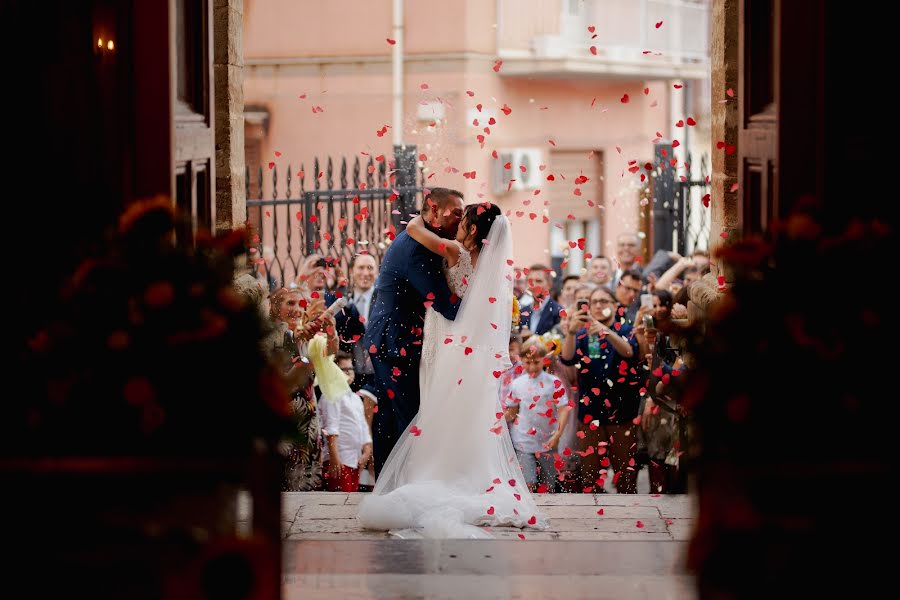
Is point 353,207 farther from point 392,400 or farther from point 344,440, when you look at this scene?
point 392,400

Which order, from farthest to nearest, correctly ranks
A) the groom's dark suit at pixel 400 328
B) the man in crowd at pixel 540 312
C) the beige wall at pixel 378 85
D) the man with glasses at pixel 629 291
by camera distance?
the beige wall at pixel 378 85 < the man in crowd at pixel 540 312 < the man with glasses at pixel 629 291 < the groom's dark suit at pixel 400 328

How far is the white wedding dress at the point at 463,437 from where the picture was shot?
6469 mm

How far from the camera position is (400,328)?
7711 mm

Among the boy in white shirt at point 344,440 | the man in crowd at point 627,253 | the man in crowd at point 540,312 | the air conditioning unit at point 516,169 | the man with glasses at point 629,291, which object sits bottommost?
the boy in white shirt at point 344,440

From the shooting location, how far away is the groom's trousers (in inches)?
298

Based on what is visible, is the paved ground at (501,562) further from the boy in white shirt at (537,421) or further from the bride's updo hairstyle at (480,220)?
the bride's updo hairstyle at (480,220)

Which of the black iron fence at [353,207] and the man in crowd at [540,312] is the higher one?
the black iron fence at [353,207]

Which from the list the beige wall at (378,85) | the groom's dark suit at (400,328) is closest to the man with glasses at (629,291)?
the groom's dark suit at (400,328)

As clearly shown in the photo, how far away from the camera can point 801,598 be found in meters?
3.03

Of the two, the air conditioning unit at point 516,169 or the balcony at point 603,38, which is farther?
the balcony at point 603,38

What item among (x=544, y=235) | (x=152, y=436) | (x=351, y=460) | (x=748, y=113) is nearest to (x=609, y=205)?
(x=544, y=235)

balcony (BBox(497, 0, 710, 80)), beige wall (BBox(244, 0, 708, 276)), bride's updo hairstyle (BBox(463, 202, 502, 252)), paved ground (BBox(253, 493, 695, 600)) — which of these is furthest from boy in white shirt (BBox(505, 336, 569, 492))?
balcony (BBox(497, 0, 710, 80))

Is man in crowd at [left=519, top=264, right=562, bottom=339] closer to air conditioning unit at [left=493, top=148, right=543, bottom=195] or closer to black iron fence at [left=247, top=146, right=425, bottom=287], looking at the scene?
black iron fence at [left=247, top=146, right=425, bottom=287]

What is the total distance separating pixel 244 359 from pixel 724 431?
3.82ft
